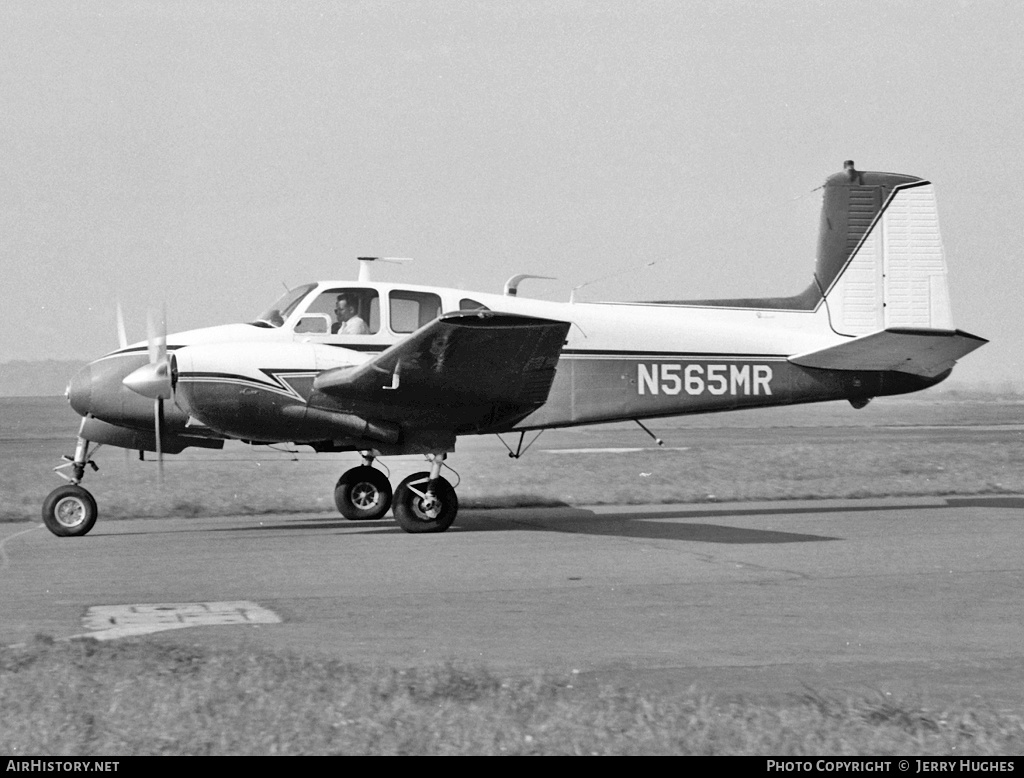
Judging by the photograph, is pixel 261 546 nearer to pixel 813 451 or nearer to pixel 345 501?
pixel 345 501

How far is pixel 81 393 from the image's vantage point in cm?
1324

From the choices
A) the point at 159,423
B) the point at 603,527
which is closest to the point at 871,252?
the point at 603,527

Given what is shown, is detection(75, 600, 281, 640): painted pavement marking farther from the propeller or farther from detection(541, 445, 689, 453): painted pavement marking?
detection(541, 445, 689, 453): painted pavement marking

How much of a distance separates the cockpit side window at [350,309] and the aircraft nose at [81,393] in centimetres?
256

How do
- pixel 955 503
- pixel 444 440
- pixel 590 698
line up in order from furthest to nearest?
pixel 955 503
pixel 444 440
pixel 590 698

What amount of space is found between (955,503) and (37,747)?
14.0 m

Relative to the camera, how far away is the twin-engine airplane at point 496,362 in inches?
500

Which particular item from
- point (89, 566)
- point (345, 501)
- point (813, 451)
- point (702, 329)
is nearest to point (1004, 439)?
point (813, 451)

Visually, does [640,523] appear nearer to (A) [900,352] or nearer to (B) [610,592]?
(A) [900,352]

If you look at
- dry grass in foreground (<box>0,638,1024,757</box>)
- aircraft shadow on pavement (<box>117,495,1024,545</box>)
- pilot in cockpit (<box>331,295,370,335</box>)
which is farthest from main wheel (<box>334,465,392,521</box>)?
dry grass in foreground (<box>0,638,1024,757</box>)

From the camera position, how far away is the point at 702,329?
49.7 feet

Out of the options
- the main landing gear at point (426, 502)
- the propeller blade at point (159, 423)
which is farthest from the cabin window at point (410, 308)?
the propeller blade at point (159, 423)

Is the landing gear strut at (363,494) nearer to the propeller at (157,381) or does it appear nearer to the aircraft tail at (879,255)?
the propeller at (157,381)

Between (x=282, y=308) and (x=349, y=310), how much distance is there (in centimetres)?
80
